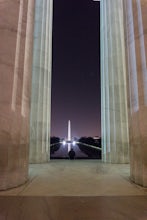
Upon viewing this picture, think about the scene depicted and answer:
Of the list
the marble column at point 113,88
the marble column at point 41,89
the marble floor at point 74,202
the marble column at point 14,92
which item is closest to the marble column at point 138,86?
the marble floor at point 74,202

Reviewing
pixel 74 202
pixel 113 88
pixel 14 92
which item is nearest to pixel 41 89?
pixel 113 88

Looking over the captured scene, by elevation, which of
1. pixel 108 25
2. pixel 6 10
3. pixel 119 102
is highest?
pixel 108 25

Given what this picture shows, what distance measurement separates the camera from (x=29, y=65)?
5.37 m

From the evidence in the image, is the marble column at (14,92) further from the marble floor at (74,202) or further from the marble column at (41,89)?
the marble column at (41,89)

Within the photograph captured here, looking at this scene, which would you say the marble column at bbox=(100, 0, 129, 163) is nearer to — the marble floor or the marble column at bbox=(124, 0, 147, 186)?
the marble column at bbox=(124, 0, 147, 186)

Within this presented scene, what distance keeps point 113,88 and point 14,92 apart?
7.19 m

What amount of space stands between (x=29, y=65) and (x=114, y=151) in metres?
6.71

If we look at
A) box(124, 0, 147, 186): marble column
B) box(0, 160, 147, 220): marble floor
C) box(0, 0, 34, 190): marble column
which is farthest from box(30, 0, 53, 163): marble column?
box(124, 0, 147, 186): marble column

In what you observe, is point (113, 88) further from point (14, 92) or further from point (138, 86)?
point (14, 92)

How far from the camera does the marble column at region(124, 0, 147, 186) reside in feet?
14.6

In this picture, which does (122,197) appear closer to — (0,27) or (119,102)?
(0,27)

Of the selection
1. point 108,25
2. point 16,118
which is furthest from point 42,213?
point 108,25

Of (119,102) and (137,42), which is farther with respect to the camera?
(119,102)

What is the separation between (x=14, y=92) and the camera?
4.48 meters
